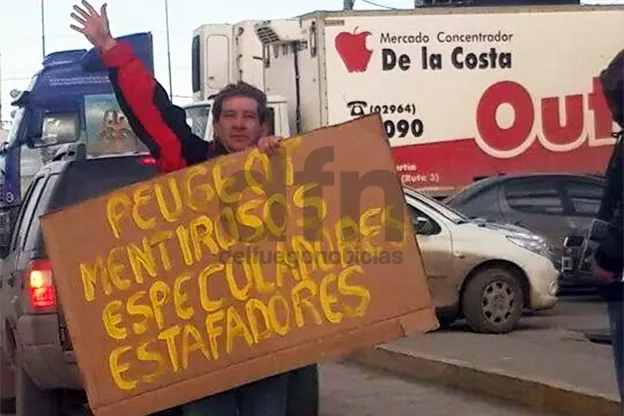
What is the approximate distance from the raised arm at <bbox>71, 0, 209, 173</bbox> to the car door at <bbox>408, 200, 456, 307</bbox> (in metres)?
7.91

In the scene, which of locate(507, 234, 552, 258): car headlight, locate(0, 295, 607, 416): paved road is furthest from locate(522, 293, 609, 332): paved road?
locate(507, 234, 552, 258): car headlight

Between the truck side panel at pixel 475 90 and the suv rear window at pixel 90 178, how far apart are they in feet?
35.8

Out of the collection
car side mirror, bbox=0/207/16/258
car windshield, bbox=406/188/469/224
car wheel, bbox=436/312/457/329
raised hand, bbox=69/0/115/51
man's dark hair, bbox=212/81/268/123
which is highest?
raised hand, bbox=69/0/115/51

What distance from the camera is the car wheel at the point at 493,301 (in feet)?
44.5

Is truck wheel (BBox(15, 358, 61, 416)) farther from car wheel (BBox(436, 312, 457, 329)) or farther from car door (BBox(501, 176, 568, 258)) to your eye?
car door (BBox(501, 176, 568, 258))

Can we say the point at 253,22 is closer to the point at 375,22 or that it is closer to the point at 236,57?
the point at 236,57

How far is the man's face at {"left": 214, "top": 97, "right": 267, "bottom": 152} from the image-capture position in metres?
5.38

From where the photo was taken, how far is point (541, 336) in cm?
1301

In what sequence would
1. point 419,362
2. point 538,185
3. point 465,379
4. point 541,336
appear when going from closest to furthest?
point 465,379
point 419,362
point 541,336
point 538,185

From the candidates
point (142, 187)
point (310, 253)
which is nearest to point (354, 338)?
point (310, 253)

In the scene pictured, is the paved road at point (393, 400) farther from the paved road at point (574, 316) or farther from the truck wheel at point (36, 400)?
the paved road at point (574, 316)

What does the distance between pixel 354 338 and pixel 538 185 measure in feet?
37.6

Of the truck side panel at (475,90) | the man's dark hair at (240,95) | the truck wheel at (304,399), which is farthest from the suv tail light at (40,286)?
the truck side panel at (475,90)

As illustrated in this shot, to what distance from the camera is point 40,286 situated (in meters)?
8.26
